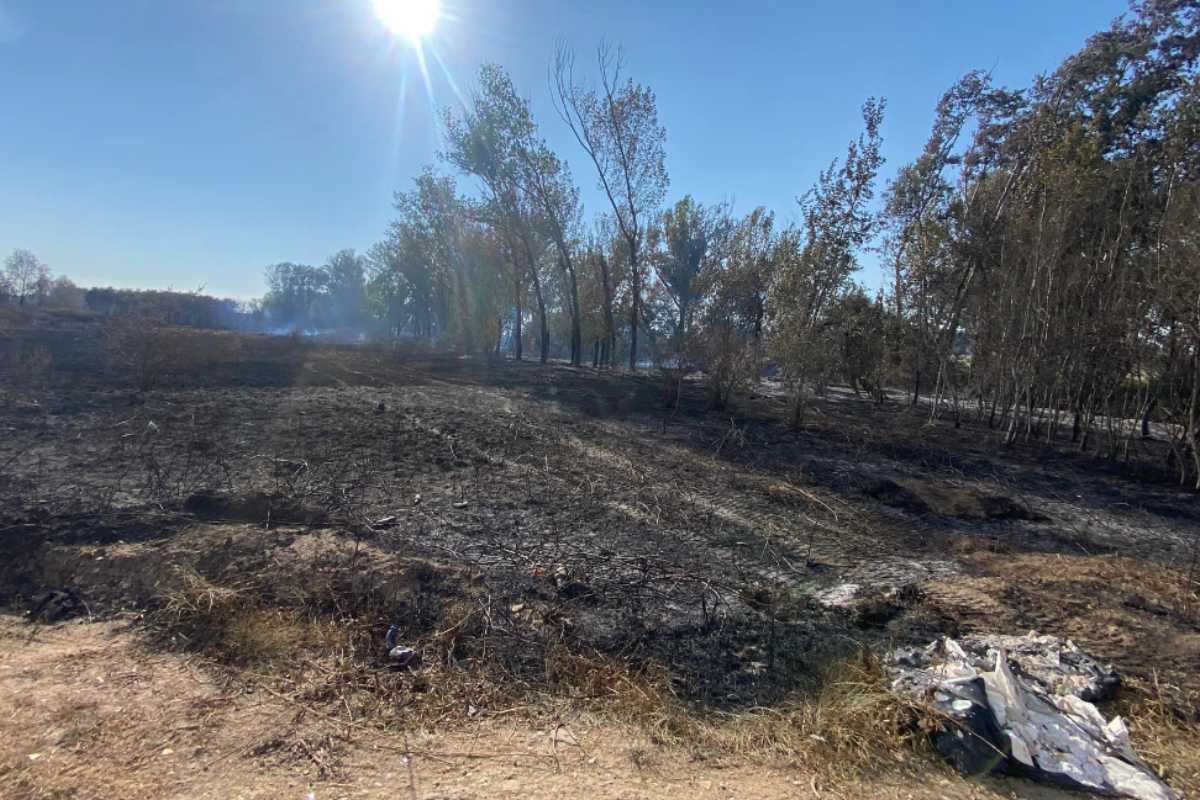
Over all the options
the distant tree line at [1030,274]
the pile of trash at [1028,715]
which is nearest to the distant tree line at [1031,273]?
the distant tree line at [1030,274]

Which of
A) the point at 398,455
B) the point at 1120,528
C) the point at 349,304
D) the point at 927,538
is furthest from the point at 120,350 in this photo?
the point at 349,304

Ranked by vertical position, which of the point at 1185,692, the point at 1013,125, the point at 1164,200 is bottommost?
the point at 1185,692

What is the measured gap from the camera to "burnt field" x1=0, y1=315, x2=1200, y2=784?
10.1 feet

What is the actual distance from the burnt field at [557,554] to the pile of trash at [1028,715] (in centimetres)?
29

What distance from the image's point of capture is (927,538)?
17.1 ft

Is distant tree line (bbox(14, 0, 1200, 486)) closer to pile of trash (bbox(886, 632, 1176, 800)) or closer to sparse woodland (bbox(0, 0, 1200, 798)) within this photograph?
sparse woodland (bbox(0, 0, 1200, 798))

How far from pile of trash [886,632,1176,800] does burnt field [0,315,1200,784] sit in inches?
11.4

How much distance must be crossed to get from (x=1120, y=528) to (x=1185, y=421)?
301 centimetres

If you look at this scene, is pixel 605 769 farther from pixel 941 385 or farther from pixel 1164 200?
pixel 941 385

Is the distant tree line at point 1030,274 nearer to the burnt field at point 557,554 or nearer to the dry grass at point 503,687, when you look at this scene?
the burnt field at point 557,554

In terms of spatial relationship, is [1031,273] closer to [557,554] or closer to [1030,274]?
[1030,274]

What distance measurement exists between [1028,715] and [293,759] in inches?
125

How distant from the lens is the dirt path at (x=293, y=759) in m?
2.17

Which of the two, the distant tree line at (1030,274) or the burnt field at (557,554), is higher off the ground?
the distant tree line at (1030,274)
